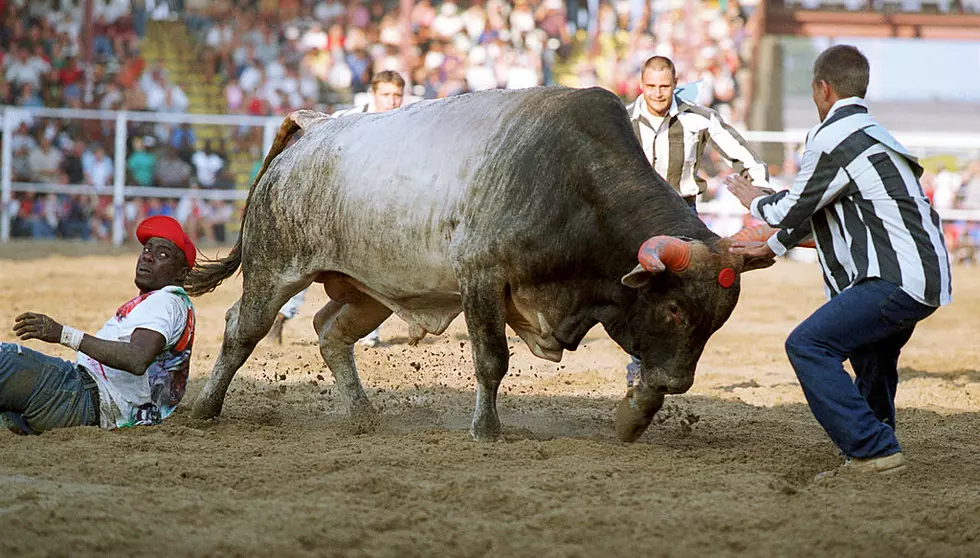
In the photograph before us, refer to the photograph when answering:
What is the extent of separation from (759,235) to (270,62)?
18523 millimetres

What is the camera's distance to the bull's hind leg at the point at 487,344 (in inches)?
210

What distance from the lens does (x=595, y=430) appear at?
6.16m

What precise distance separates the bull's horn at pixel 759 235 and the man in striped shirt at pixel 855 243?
0.14 m

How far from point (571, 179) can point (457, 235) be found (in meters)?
0.57

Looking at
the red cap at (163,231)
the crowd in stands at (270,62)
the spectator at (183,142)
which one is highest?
the crowd in stands at (270,62)

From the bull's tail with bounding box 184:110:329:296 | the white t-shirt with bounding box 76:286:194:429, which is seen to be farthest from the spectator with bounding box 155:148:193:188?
the white t-shirt with bounding box 76:286:194:429

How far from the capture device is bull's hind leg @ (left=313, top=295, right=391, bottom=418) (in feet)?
21.2

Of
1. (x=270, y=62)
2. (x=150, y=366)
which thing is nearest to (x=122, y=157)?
(x=270, y=62)

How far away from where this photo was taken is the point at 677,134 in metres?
7.00

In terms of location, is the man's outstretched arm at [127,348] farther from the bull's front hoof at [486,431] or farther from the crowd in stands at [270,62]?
the crowd in stands at [270,62]

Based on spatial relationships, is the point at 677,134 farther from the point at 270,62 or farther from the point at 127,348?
the point at 270,62

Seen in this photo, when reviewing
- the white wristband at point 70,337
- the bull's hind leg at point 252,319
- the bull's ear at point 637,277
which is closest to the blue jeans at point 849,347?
the bull's ear at point 637,277

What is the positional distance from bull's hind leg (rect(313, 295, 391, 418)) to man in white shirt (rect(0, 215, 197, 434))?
1.05 metres

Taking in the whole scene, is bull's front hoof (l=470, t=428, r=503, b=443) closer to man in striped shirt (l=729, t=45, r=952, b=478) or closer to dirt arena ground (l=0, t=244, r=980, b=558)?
dirt arena ground (l=0, t=244, r=980, b=558)
